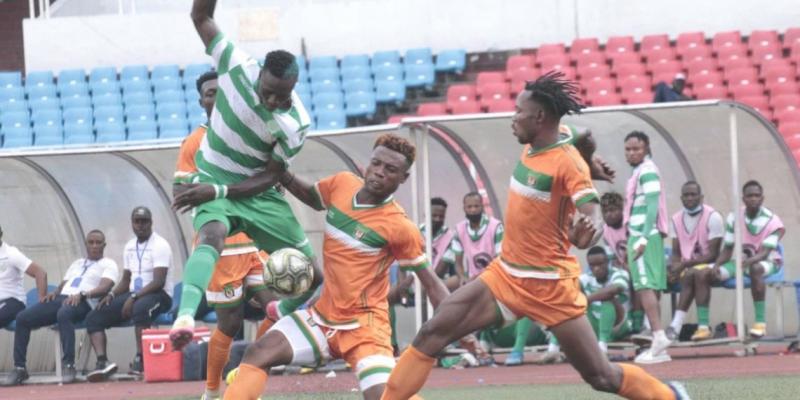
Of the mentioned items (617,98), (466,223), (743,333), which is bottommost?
(743,333)

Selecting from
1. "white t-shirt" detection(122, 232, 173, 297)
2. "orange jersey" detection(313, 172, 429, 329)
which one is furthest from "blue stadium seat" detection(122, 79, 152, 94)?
"orange jersey" detection(313, 172, 429, 329)

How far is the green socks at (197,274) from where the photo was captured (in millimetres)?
8031

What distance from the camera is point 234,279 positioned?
10.3 metres

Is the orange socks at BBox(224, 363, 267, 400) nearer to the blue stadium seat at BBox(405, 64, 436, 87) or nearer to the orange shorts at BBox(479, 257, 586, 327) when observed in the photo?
the orange shorts at BBox(479, 257, 586, 327)

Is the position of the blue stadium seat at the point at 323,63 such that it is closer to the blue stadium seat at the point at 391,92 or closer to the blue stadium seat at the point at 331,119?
the blue stadium seat at the point at 391,92

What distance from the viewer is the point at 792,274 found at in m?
16.3

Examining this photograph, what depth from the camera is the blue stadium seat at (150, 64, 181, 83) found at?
92.6 ft

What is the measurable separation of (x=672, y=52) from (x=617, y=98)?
1.59 m

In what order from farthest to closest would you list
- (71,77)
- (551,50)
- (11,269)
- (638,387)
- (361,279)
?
1. (71,77)
2. (551,50)
3. (11,269)
4. (361,279)
5. (638,387)

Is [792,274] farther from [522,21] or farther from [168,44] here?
[168,44]

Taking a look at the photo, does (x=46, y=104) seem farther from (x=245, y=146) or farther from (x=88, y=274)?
(x=245, y=146)

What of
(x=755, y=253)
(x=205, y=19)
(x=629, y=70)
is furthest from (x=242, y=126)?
(x=629, y=70)

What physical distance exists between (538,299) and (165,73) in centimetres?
2102

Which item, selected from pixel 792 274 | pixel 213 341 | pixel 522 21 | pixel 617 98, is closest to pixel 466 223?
pixel 792 274
